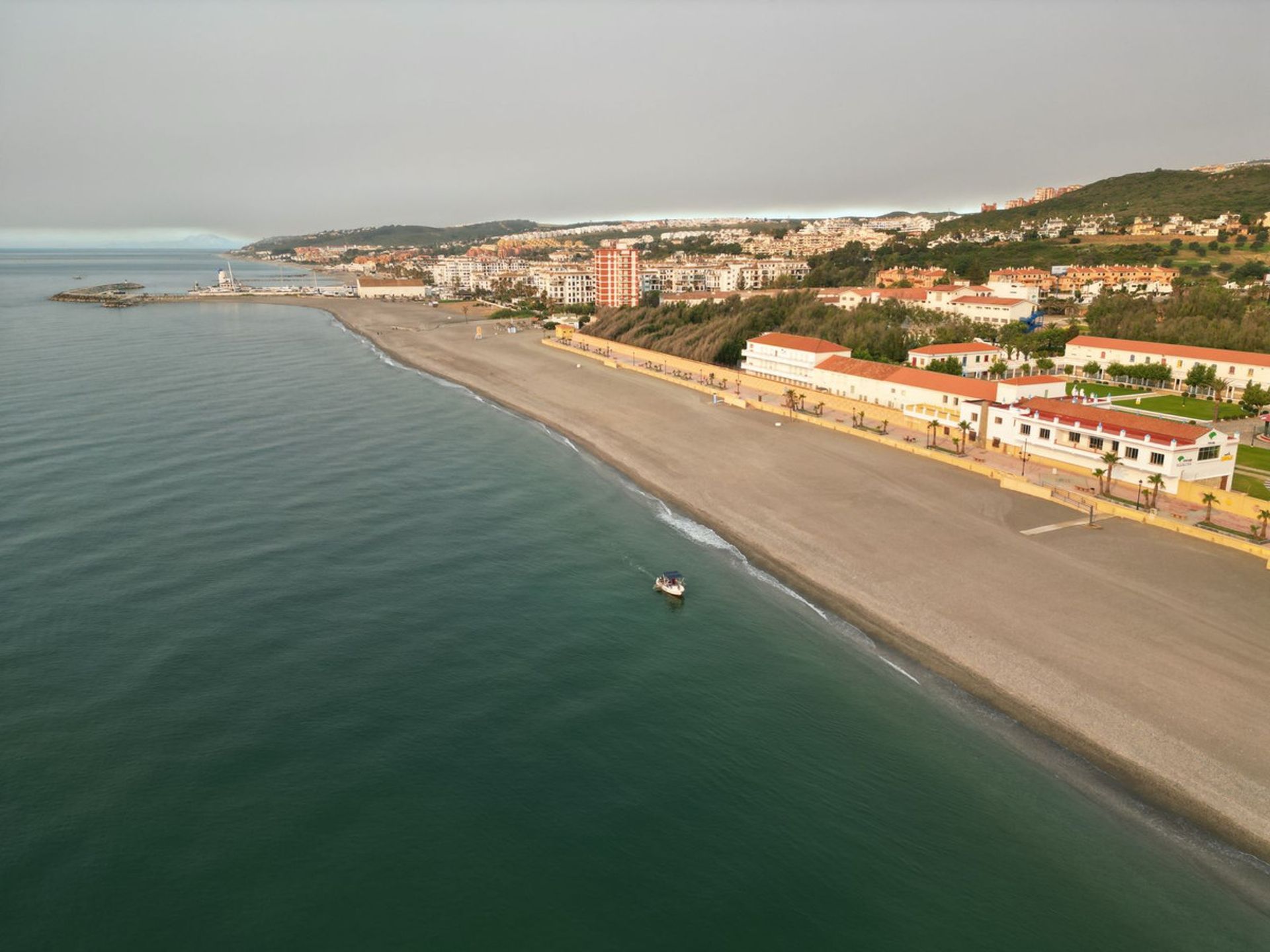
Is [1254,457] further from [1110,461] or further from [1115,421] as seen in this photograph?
[1110,461]

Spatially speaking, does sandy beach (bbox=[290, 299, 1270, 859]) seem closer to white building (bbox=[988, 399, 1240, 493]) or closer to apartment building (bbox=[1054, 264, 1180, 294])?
white building (bbox=[988, 399, 1240, 493])

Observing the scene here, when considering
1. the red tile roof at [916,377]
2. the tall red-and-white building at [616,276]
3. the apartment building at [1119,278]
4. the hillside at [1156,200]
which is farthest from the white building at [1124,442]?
the hillside at [1156,200]

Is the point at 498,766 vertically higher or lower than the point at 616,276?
lower

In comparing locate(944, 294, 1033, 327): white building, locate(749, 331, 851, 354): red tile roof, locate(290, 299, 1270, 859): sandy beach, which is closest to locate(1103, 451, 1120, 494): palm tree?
locate(290, 299, 1270, 859): sandy beach

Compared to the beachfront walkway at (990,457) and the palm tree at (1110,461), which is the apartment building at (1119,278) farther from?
the palm tree at (1110,461)

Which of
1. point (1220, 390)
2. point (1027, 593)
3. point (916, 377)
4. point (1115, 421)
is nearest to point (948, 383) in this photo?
point (916, 377)

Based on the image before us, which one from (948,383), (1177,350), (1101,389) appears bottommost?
(1101,389)

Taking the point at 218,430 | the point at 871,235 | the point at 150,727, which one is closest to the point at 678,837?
the point at 150,727
